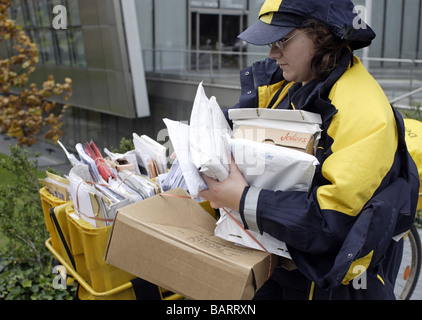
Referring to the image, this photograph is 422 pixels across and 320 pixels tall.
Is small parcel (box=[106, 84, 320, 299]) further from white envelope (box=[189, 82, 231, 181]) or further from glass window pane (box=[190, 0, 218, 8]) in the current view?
glass window pane (box=[190, 0, 218, 8])

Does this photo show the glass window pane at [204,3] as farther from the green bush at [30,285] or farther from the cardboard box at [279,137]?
the cardboard box at [279,137]

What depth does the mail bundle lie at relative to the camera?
5.25ft

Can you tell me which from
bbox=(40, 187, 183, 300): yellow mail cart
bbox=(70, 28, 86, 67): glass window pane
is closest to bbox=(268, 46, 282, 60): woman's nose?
bbox=(40, 187, 183, 300): yellow mail cart

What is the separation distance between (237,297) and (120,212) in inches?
19.6

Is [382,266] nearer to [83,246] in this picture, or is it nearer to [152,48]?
[83,246]

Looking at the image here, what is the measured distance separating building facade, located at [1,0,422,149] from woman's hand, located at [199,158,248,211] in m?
8.22

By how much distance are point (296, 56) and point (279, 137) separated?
312 millimetres

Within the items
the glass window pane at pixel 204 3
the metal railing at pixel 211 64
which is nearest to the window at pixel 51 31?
the metal railing at pixel 211 64

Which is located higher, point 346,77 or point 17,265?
point 346,77

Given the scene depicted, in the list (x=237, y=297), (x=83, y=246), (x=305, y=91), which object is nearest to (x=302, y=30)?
(x=305, y=91)

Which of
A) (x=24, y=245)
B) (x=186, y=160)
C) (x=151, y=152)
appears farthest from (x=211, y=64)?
(x=186, y=160)

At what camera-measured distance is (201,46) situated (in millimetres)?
17359

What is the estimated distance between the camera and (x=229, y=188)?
5.48ft

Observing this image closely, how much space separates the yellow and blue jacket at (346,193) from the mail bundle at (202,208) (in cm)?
7
